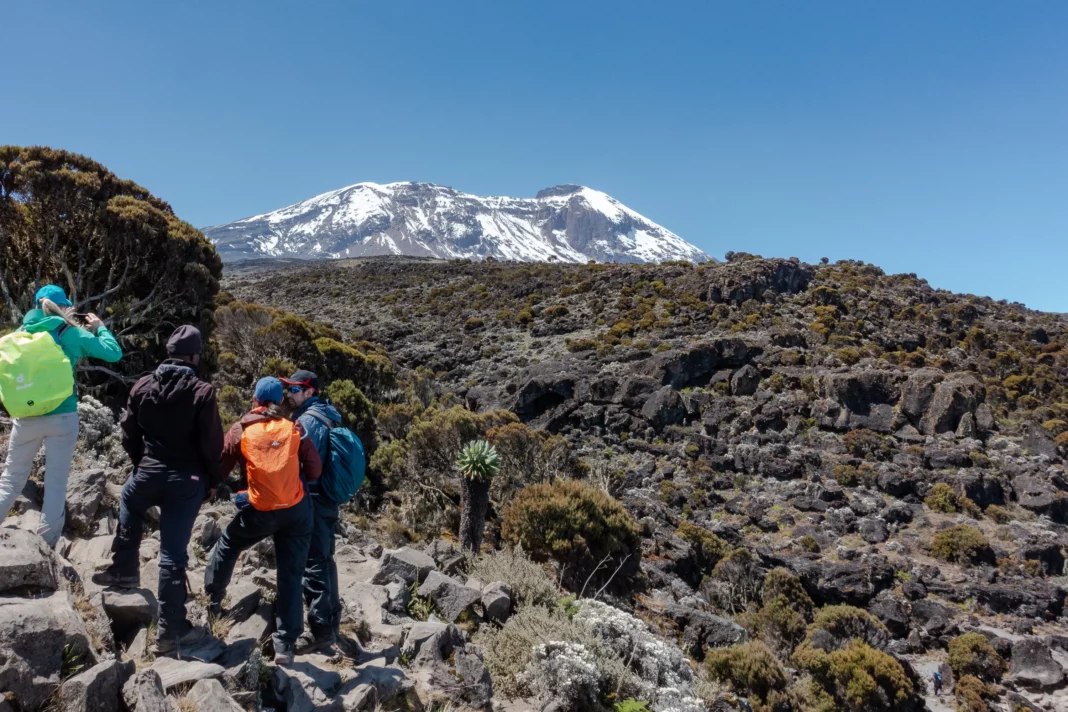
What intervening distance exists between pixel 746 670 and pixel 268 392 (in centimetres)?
892

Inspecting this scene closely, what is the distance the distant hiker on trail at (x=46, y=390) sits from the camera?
11.1 ft

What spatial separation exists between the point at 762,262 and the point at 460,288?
84.2 ft

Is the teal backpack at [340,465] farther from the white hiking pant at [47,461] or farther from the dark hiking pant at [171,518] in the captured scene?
the white hiking pant at [47,461]

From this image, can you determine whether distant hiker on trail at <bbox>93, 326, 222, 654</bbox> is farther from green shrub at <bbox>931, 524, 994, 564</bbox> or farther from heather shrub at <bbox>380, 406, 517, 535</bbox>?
green shrub at <bbox>931, 524, 994, 564</bbox>

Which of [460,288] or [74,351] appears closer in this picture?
[74,351]

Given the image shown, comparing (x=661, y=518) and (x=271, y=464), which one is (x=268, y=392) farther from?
(x=661, y=518)

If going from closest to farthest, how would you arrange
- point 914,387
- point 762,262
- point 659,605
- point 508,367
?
point 659,605 → point 914,387 → point 508,367 → point 762,262

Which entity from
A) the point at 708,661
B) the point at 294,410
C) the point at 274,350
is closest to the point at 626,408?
the point at 274,350

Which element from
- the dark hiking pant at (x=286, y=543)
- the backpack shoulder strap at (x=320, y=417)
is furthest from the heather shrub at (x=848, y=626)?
the backpack shoulder strap at (x=320, y=417)

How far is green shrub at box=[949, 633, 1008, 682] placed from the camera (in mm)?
13562

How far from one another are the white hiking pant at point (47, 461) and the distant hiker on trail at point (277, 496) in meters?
0.99

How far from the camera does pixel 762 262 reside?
157ft

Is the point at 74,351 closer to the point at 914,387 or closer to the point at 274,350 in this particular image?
the point at 274,350

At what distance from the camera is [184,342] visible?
11.0 ft
